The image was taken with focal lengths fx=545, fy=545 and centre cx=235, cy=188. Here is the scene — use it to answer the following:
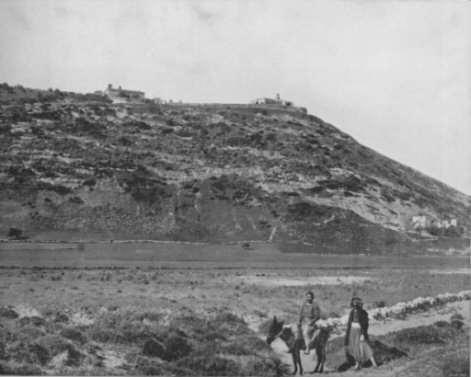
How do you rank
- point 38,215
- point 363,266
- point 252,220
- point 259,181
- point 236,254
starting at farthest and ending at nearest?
point 259,181 < point 252,220 < point 38,215 < point 236,254 < point 363,266

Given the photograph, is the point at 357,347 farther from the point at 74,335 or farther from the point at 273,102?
the point at 273,102

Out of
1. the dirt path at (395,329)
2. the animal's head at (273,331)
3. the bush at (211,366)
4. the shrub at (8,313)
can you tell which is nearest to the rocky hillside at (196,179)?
the dirt path at (395,329)

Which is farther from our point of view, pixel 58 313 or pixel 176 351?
pixel 58 313

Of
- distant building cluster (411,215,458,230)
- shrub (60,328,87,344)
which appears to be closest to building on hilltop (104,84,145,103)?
distant building cluster (411,215,458,230)

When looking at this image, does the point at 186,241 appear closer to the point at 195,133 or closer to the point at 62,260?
the point at 62,260

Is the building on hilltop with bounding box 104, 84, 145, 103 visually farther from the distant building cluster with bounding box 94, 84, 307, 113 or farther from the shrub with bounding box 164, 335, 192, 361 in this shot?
the shrub with bounding box 164, 335, 192, 361

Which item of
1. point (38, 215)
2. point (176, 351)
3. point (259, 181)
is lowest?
point (176, 351)

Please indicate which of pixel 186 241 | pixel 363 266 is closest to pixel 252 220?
pixel 186 241
